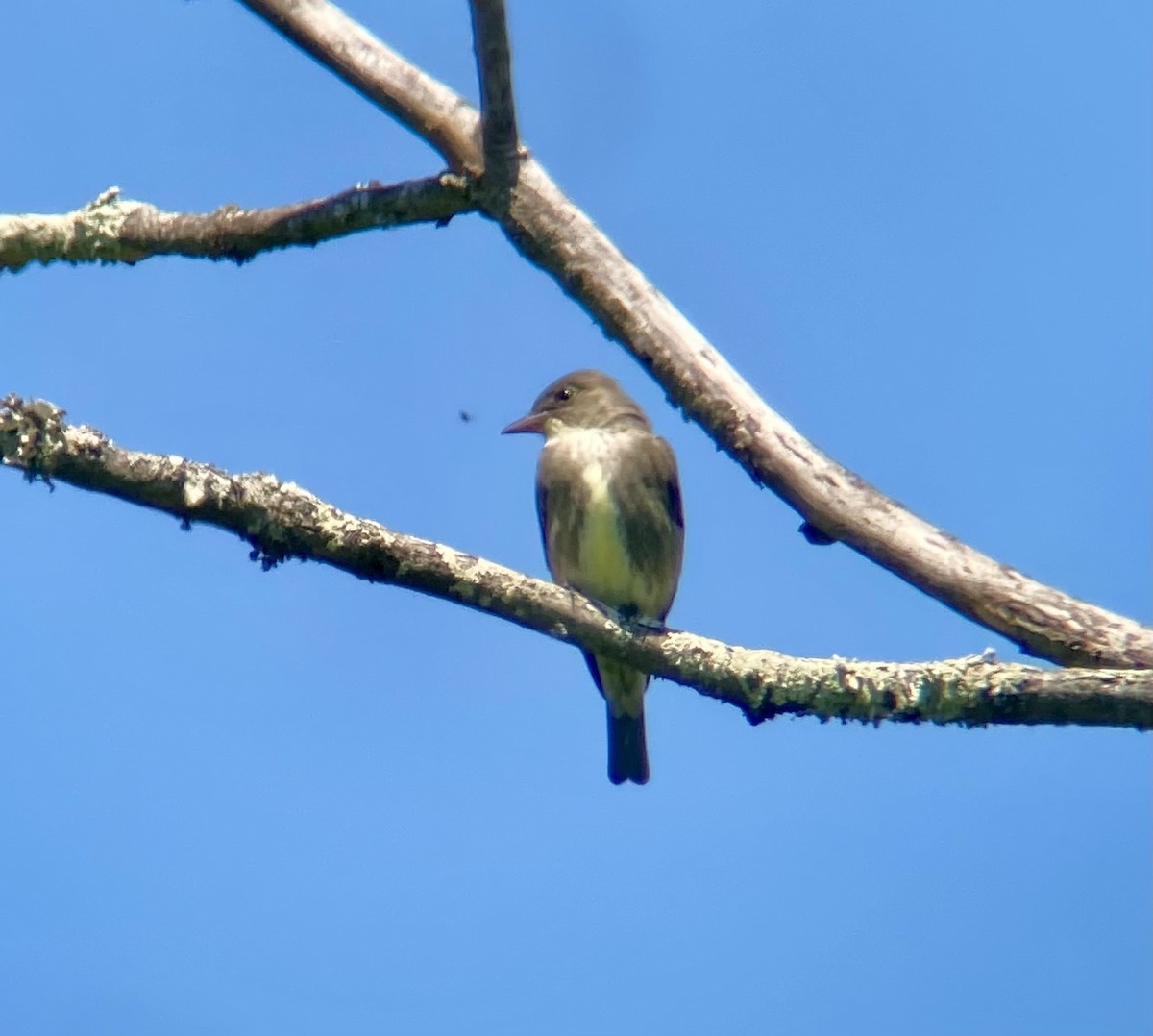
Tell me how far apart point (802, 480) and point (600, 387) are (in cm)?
287

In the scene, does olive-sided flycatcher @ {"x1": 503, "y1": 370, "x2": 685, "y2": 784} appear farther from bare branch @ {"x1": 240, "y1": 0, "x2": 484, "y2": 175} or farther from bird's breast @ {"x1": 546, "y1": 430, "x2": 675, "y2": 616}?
bare branch @ {"x1": 240, "y1": 0, "x2": 484, "y2": 175}

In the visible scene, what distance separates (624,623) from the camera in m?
4.38

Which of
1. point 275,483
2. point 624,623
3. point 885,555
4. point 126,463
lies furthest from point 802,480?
point 126,463

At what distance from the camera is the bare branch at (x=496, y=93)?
14.7 ft

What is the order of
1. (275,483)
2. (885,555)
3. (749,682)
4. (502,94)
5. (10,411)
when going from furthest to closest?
(502,94)
(885,555)
(749,682)
(275,483)
(10,411)

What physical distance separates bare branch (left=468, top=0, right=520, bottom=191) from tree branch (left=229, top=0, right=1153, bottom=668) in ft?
0.25

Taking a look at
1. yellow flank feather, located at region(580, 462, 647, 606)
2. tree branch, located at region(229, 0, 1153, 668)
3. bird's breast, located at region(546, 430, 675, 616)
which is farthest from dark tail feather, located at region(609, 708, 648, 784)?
tree branch, located at region(229, 0, 1153, 668)

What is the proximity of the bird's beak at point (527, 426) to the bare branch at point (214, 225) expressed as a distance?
234 centimetres

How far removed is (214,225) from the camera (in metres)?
5.02

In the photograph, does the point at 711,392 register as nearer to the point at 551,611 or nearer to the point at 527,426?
the point at 551,611

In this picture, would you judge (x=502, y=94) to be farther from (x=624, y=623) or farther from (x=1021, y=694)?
(x=1021, y=694)

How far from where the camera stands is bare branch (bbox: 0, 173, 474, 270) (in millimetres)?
4957

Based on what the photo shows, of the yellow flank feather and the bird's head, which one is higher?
the bird's head

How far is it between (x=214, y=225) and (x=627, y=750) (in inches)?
135
